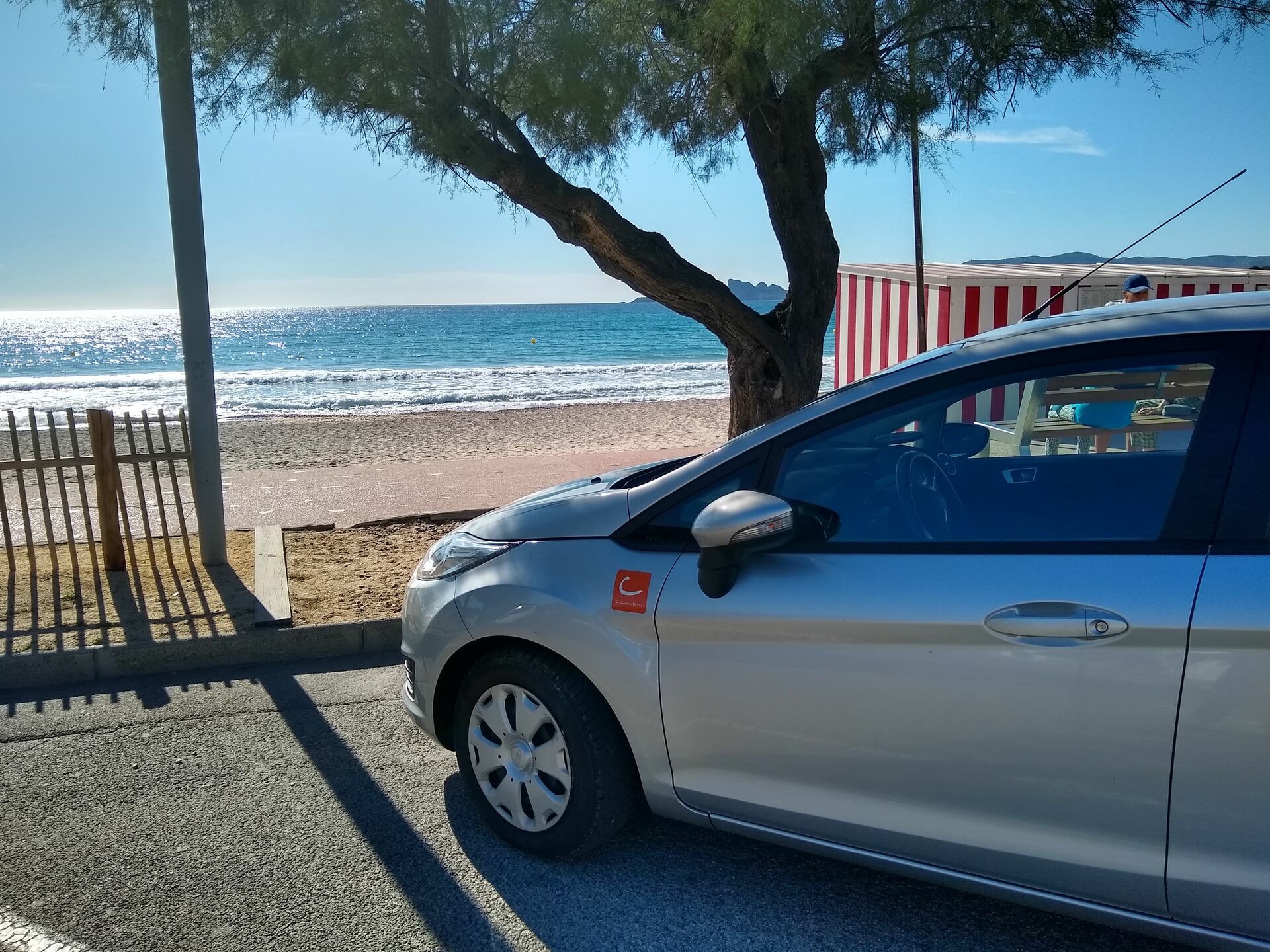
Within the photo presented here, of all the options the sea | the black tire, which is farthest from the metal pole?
the sea

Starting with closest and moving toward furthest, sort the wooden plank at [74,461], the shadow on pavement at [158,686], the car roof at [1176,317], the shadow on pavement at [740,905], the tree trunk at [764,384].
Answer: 1. the car roof at [1176,317]
2. the shadow on pavement at [740,905]
3. the shadow on pavement at [158,686]
4. the wooden plank at [74,461]
5. the tree trunk at [764,384]

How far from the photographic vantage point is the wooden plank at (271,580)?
5746mm

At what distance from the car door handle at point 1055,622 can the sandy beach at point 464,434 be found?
12.1 metres

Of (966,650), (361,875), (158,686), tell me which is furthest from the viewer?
(158,686)

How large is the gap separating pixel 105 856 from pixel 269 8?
4374 millimetres

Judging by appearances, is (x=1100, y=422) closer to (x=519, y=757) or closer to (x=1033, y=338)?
(x=1033, y=338)

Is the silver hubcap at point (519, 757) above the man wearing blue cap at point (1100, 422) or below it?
below

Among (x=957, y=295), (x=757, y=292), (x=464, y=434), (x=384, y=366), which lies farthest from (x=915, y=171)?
(x=757, y=292)

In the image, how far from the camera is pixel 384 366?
4791cm

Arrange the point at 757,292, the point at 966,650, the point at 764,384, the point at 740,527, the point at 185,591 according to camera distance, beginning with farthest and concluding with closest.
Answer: the point at 757,292, the point at 764,384, the point at 185,591, the point at 740,527, the point at 966,650

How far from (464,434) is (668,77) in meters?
12.6

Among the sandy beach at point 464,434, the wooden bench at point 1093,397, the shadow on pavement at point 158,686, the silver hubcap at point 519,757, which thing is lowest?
the sandy beach at point 464,434

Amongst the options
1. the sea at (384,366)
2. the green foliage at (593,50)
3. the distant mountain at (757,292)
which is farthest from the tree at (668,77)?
the distant mountain at (757,292)

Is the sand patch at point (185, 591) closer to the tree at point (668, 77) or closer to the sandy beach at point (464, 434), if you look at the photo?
the tree at point (668, 77)
